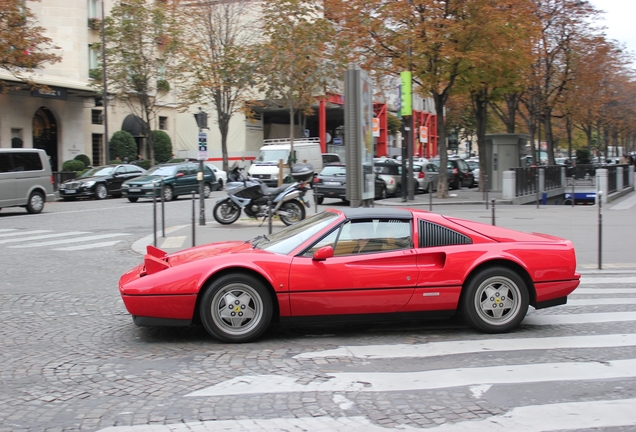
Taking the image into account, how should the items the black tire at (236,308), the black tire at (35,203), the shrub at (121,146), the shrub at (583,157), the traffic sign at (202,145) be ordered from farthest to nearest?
the shrub at (583,157), the shrub at (121,146), the black tire at (35,203), the traffic sign at (202,145), the black tire at (236,308)

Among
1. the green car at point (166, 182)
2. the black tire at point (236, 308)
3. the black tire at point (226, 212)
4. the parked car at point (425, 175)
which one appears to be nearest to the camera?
the black tire at point (236, 308)

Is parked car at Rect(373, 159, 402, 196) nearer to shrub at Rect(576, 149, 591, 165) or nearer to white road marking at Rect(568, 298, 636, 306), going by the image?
white road marking at Rect(568, 298, 636, 306)

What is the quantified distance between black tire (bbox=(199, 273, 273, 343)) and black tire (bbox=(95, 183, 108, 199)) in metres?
26.4

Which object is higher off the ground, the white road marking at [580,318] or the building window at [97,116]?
the building window at [97,116]

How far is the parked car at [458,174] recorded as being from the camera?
126ft

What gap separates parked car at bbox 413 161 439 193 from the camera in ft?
111

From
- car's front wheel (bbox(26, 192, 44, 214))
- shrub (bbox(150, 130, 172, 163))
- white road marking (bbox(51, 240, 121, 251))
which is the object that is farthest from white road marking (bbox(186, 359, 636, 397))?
shrub (bbox(150, 130, 172, 163))

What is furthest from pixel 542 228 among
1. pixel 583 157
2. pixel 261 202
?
pixel 583 157

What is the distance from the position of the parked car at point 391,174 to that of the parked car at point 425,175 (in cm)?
167

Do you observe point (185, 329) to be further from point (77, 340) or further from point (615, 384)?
point (615, 384)

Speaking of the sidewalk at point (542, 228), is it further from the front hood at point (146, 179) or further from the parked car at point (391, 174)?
the front hood at point (146, 179)

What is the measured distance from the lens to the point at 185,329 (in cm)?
730

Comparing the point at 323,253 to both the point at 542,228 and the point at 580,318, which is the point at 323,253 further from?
the point at 542,228

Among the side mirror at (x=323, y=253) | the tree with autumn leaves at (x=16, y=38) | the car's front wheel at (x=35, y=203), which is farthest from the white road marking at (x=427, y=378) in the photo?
the tree with autumn leaves at (x=16, y=38)
